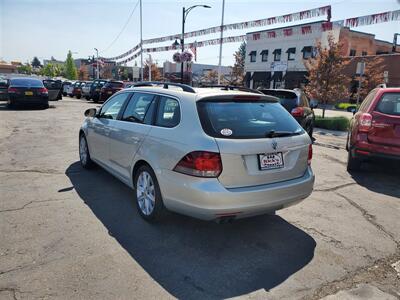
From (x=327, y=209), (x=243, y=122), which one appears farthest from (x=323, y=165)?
(x=243, y=122)

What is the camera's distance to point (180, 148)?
11.5 feet

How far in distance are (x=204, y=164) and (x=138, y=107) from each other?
1754mm

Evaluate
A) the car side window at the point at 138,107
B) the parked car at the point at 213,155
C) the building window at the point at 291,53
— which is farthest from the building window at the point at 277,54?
the parked car at the point at 213,155

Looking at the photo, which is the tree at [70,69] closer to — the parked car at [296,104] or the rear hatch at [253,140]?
the parked car at [296,104]

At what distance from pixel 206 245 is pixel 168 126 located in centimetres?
140

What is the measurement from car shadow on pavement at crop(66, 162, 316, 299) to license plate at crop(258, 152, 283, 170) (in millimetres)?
879

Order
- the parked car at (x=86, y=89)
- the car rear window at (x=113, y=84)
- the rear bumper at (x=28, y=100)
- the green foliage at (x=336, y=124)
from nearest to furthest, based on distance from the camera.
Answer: the green foliage at (x=336, y=124)
the rear bumper at (x=28, y=100)
the car rear window at (x=113, y=84)
the parked car at (x=86, y=89)

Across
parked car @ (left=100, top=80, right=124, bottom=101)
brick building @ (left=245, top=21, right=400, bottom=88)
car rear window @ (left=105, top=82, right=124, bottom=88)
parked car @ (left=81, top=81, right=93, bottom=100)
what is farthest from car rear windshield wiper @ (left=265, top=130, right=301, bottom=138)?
brick building @ (left=245, top=21, right=400, bottom=88)

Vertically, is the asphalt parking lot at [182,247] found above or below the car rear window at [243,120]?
below

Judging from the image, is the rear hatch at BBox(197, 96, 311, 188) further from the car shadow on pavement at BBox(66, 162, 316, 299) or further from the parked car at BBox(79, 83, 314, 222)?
the car shadow on pavement at BBox(66, 162, 316, 299)

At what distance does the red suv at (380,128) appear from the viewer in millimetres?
5996

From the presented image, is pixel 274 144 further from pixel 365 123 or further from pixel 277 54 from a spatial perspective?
pixel 277 54

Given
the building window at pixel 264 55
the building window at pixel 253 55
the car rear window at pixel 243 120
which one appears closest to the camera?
the car rear window at pixel 243 120

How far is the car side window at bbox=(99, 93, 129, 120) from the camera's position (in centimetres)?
518
